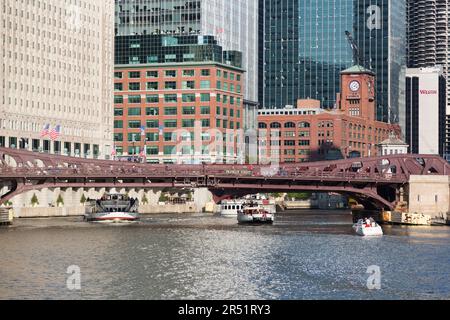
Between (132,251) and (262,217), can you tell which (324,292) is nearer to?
(132,251)

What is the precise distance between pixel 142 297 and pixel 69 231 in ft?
235

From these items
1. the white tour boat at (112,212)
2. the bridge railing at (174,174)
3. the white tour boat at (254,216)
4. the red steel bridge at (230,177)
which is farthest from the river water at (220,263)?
the white tour boat at (112,212)

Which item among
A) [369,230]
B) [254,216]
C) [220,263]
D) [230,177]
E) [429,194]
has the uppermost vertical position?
[230,177]

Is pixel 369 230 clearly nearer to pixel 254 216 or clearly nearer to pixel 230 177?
pixel 230 177

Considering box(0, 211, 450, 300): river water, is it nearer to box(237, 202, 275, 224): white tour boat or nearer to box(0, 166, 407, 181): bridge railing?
box(0, 166, 407, 181): bridge railing

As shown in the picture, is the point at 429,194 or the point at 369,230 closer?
the point at 369,230

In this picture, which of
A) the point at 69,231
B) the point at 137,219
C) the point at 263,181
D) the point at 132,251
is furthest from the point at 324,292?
the point at 137,219

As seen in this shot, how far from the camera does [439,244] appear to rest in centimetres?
13975

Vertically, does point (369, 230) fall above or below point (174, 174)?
below

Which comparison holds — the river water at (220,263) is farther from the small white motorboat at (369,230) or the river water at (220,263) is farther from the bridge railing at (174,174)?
the bridge railing at (174,174)

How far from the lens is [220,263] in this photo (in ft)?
381

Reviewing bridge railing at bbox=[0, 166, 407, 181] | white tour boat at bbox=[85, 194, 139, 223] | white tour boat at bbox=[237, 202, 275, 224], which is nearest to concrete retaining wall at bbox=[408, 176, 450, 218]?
bridge railing at bbox=[0, 166, 407, 181]

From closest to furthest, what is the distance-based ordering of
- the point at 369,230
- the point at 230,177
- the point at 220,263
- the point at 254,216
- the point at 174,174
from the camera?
the point at 220,263, the point at 369,230, the point at 174,174, the point at 230,177, the point at 254,216

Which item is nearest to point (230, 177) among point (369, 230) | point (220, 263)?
point (369, 230)
